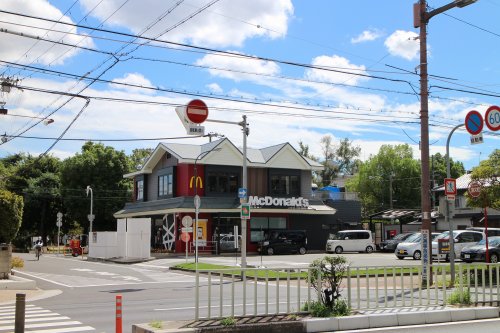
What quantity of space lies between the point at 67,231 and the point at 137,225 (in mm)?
36116

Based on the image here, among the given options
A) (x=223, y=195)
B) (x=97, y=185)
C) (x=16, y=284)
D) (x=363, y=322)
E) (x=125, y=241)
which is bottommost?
(x=16, y=284)

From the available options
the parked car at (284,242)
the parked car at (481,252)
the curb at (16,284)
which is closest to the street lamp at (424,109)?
the parked car at (481,252)

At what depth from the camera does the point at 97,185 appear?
204ft

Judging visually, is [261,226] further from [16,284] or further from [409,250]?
[16,284]

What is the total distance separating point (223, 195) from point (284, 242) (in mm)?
6508

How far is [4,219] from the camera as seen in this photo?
21734 millimetres

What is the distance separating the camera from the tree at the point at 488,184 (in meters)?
20.0

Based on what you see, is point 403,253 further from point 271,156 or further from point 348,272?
point 348,272

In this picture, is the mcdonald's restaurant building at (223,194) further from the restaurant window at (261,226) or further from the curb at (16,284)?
the curb at (16,284)

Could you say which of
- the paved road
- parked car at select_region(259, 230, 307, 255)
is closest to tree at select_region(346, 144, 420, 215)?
parked car at select_region(259, 230, 307, 255)

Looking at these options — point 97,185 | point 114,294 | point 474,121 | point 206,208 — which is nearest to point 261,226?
point 206,208

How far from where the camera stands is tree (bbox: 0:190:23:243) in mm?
21609

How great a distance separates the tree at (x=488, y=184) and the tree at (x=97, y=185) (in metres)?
46.7

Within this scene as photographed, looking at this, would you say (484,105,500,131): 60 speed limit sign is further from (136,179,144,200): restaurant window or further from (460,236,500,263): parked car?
(136,179,144,200): restaurant window
